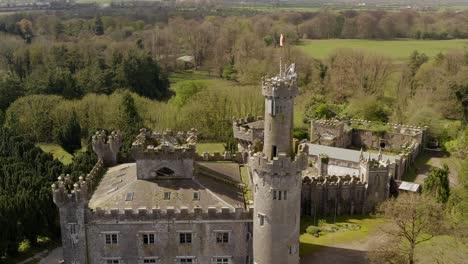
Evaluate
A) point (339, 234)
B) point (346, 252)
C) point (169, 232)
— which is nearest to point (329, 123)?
point (339, 234)

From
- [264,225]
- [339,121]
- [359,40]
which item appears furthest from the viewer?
[359,40]

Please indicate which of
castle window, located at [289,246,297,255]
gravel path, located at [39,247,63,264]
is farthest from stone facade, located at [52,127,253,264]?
gravel path, located at [39,247,63,264]

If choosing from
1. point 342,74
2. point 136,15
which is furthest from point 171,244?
point 136,15

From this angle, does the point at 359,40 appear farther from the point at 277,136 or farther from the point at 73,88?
the point at 277,136

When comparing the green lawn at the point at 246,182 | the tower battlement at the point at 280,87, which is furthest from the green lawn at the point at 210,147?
the tower battlement at the point at 280,87

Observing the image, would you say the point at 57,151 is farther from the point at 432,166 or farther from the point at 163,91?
the point at 432,166

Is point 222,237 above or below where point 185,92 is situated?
below

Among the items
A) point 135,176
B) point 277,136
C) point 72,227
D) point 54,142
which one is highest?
point 277,136
